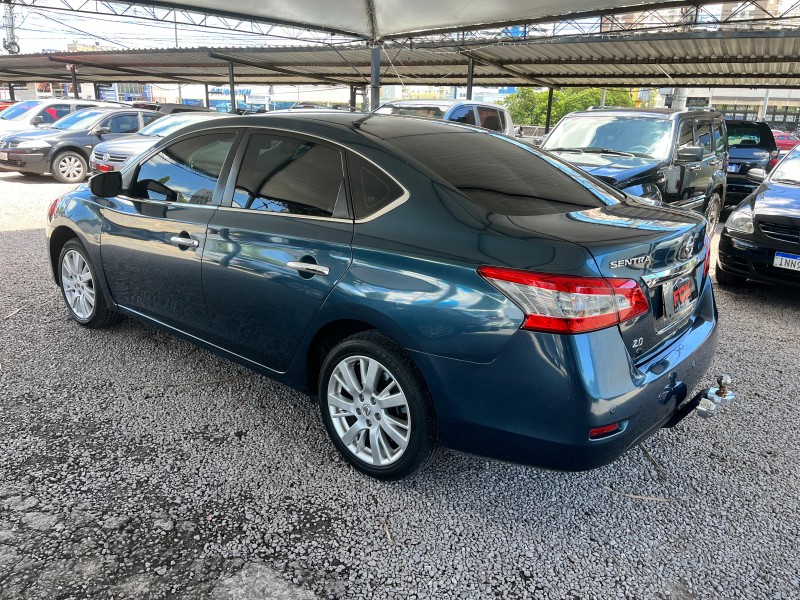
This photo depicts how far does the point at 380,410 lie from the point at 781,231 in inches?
175

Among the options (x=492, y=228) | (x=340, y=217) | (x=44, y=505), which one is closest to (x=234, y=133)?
(x=340, y=217)

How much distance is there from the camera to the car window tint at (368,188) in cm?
274

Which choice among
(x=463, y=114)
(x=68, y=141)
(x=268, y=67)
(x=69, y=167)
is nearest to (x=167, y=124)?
(x=68, y=141)

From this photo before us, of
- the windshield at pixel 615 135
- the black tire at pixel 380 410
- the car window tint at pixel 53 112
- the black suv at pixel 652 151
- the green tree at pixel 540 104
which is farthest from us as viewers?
the green tree at pixel 540 104

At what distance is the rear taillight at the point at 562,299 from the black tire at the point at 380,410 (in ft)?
1.89

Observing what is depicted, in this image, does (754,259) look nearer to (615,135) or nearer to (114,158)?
(615,135)

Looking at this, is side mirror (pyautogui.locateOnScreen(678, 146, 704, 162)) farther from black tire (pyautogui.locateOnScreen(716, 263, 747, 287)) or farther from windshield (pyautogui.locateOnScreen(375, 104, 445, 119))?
windshield (pyautogui.locateOnScreen(375, 104, 445, 119))

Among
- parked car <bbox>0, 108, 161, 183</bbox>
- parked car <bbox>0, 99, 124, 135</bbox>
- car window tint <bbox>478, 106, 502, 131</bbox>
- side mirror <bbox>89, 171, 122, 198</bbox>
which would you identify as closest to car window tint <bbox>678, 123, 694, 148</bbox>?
car window tint <bbox>478, 106, 502, 131</bbox>

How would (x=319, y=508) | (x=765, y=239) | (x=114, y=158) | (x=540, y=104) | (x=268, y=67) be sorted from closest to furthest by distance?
→ (x=319, y=508), (x=765, y=239), (x=114, y=158), (x=268, y=67), (x=540, y=104)

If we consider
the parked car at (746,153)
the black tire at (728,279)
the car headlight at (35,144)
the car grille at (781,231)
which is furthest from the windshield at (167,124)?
the parked car at (746,153)

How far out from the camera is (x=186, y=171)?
12.0ft

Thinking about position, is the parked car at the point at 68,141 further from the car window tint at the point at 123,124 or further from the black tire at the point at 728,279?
the black tire at the point at 728,279

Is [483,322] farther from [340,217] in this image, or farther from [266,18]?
[266,18]

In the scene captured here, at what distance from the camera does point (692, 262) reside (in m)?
2.87
